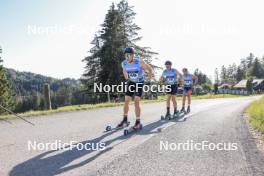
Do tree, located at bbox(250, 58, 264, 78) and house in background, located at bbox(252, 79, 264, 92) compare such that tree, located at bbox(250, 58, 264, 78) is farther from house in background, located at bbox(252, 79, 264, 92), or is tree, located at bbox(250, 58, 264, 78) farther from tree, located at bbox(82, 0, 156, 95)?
tree, located at bbox(82, 0, 156, 95)

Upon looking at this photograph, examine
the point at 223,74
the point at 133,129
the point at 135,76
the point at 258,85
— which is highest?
the point at 223,74

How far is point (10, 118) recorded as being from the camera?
12.1 meters

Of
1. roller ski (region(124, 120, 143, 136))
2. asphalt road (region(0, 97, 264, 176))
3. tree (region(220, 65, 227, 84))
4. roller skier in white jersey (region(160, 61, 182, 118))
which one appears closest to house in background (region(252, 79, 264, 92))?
tree (region(220, 65, 227, 84))

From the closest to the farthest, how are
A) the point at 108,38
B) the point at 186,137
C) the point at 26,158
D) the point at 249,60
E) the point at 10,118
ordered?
the point at 26,158 → the point at 186,137 → the point at 10,118 → the point at 108,38 → the point at 249,60

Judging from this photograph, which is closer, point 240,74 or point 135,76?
point 135,76

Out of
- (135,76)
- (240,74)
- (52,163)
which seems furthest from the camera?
(240,74)

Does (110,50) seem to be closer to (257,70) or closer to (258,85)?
(258,85)

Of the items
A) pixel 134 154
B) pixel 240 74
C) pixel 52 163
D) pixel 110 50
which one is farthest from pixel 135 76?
pixel 240 74

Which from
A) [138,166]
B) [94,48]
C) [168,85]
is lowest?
[138,166]

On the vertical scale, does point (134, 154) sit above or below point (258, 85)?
below

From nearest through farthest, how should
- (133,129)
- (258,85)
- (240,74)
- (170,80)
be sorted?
(133,129) → (170,80) → (258,85) → (240,74)

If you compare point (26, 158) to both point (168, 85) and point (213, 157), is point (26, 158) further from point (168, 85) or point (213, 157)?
point (168, 85)

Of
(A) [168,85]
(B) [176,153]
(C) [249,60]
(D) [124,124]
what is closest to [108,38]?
(A) [168,85]

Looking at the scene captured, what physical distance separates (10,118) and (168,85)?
610cm
